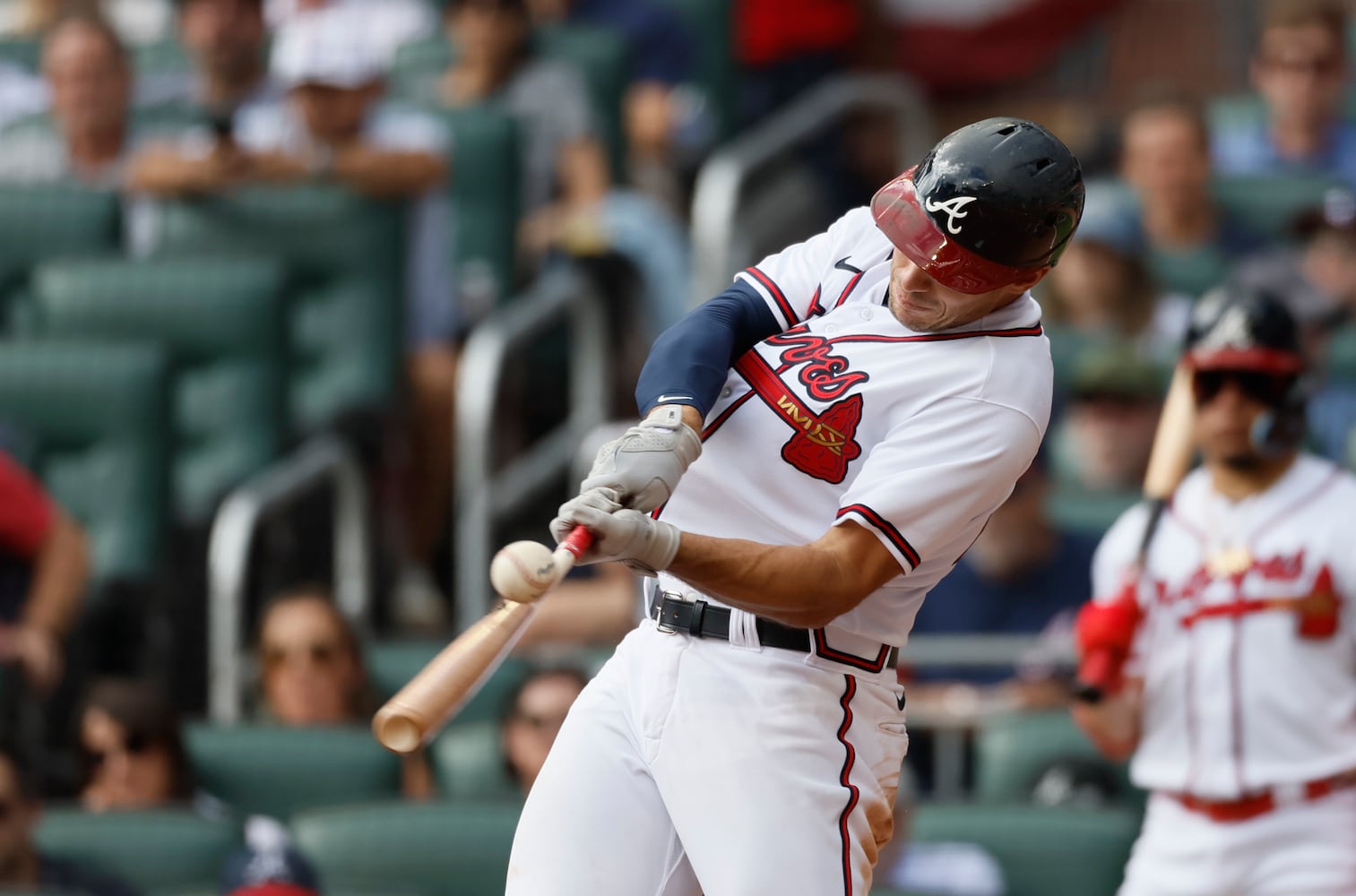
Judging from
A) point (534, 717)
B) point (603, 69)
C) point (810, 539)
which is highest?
point (603, 69)

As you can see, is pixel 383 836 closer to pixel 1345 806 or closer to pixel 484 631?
pixel 1345 806

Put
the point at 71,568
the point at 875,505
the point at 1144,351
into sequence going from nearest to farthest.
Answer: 1. the point at 875,505
2. the point at 71,568
3. the point at 1144,351

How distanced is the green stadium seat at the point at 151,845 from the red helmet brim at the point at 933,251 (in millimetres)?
2394

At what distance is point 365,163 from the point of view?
5711mm

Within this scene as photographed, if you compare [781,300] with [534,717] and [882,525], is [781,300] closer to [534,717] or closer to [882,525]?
[882,525]

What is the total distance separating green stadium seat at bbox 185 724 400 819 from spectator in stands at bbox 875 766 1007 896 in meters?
1.21

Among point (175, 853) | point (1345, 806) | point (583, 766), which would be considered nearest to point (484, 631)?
point (583, 766)

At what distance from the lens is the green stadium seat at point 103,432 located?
5.36 meters

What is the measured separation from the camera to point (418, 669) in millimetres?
5094

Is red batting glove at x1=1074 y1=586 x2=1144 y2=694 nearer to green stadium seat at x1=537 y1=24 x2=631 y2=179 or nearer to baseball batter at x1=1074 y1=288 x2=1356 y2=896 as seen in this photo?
baseball batter at x1=1074 y1=288 x2=1356 y2=896

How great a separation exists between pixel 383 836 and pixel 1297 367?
82.2 inches

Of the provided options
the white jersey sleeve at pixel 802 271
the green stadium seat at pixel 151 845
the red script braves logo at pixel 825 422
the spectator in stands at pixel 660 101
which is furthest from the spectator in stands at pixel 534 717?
the spectator in stands at pixel 660 101

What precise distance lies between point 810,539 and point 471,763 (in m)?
2.40

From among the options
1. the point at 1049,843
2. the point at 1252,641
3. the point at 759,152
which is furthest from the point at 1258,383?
the point at 759,152
